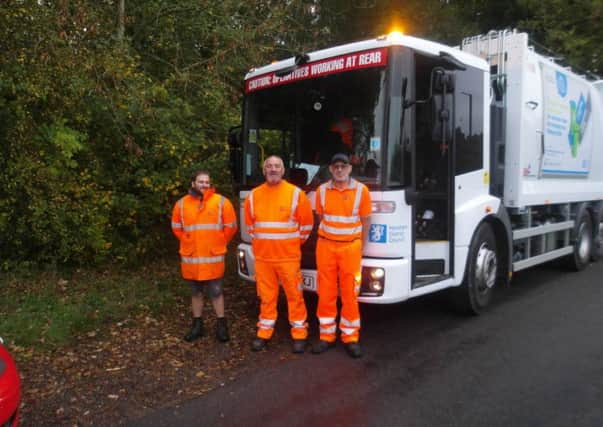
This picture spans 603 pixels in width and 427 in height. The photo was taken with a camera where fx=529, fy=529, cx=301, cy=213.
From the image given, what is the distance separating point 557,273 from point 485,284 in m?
3.49

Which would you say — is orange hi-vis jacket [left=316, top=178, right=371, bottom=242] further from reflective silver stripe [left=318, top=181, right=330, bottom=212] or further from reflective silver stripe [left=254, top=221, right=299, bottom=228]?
reflective silver stripe [left=254, top=221, right=299, bottom=228]

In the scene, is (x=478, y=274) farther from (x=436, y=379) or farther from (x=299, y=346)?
(x=299, y=346)

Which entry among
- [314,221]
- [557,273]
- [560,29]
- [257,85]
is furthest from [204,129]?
[560,29]

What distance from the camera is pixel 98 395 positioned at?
12.7ft

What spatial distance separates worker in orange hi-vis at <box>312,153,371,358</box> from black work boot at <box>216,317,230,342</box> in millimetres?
868

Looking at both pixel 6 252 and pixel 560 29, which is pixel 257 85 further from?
pixel 560 29

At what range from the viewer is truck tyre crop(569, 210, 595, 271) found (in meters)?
8.22

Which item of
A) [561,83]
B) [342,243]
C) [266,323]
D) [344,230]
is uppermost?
[561,83]

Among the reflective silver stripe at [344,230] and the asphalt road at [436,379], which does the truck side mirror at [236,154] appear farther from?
the asphalt road at [436,379]

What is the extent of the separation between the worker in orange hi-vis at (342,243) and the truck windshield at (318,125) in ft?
0.81

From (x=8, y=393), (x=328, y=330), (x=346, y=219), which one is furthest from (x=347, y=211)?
(x=8, y=393)

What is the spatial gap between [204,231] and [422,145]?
2086 millimetres

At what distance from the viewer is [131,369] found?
4.36m

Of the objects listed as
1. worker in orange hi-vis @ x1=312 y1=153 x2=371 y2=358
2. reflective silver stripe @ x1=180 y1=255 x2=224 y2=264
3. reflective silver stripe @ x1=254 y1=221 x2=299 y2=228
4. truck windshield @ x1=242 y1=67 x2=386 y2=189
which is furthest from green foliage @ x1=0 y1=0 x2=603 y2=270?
worker in orange hi-vis @ x1=312 y1=153 x2=371 y2=358
